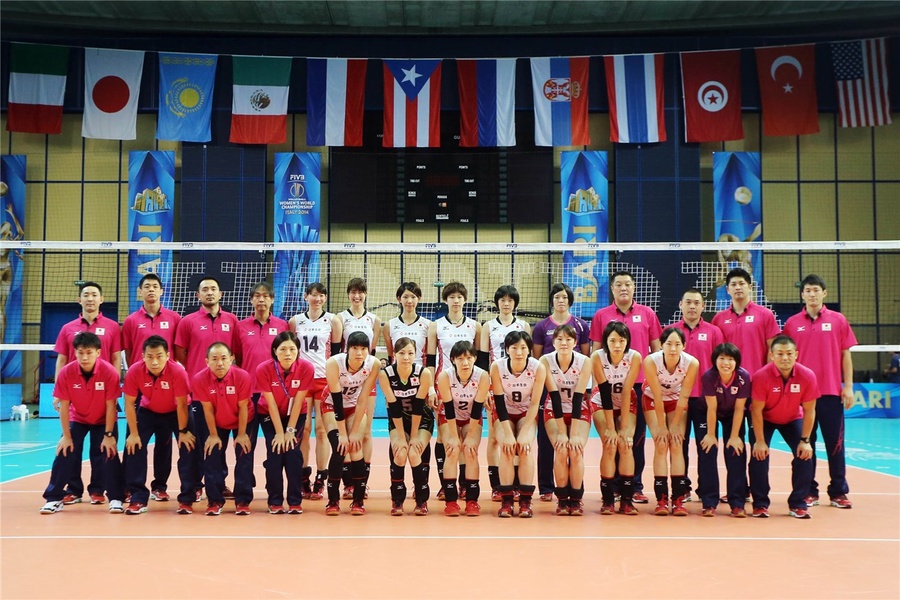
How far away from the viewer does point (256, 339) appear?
799 centimetres

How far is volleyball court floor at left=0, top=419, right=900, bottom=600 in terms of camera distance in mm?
4422

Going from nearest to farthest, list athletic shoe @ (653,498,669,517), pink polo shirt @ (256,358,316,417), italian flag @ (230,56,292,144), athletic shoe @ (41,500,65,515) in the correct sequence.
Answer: athletic shoe @ (41,500,65,515)
athletic shoe @ (653,498,669,517)
pink polo shirt @ (256,358,316,417)
italian flag @ (230,56,292,144)

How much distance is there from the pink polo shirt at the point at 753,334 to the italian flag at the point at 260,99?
16252 millimetres

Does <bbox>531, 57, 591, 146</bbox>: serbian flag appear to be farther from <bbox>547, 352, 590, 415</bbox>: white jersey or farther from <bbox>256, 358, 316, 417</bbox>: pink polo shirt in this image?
<bbox>256, 358, 316, 417</bbox>: pink polo shirt

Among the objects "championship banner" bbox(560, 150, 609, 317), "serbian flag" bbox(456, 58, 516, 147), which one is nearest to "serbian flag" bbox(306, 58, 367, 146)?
"serbian flag" bbox(456, 58, 516, 147)

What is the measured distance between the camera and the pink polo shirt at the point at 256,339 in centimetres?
795

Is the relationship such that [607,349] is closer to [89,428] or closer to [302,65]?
[89,428]

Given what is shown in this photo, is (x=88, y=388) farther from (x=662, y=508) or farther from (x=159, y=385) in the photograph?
(x=662, y=508)

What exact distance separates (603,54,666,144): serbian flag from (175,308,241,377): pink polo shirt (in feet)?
51.6

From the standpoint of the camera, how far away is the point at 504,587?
175 inches

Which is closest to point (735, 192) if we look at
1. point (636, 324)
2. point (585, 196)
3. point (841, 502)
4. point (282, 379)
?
point (585, 196)

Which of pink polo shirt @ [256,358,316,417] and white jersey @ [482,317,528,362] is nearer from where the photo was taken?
pink polo shirt @ [256,358,316,417]

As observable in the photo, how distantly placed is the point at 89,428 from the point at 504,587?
4.59 meters

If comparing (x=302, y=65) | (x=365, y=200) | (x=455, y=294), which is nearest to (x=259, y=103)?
(x=302, y=65)
